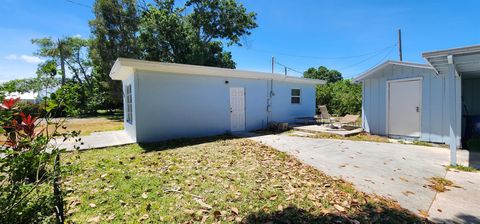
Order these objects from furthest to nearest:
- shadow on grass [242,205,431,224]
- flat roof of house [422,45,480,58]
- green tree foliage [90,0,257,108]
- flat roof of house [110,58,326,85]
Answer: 1. green tree foliage [90,0,257,108]
2. flat roof of house [110,58,326,85]
3. flat roof of house [422,45,480,58]
4. shadow on grass [242,205,431,224]

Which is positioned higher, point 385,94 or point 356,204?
point 385,94

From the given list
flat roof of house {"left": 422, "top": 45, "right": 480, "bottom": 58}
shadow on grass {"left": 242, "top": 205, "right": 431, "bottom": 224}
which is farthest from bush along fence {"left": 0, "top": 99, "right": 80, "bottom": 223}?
flat roof of house {"left": 422, "top": 45, "right": 480, "bottom": 58}

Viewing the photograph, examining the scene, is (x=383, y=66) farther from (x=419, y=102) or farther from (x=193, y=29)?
(x=193, y=29)

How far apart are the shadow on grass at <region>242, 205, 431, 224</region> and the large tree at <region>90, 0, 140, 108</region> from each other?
20.0 m

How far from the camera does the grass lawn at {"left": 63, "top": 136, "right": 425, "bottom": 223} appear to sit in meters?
2.79

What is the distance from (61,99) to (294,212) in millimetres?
3095

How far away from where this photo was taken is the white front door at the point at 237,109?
392 inches

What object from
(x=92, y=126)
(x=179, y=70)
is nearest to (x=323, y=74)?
(x=92, y=126)

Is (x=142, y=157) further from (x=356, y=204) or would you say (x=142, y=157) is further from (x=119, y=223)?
(x=356, y=204)

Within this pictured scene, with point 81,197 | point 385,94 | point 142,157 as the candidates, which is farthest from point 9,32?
point 385,94

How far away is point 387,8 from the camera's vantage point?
31.0 feet

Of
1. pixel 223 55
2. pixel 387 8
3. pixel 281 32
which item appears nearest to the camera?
pixel 387 8

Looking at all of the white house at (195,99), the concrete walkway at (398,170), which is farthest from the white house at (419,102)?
the white house at (195,99)

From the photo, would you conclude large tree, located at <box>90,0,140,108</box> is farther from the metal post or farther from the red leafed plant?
the metal post
